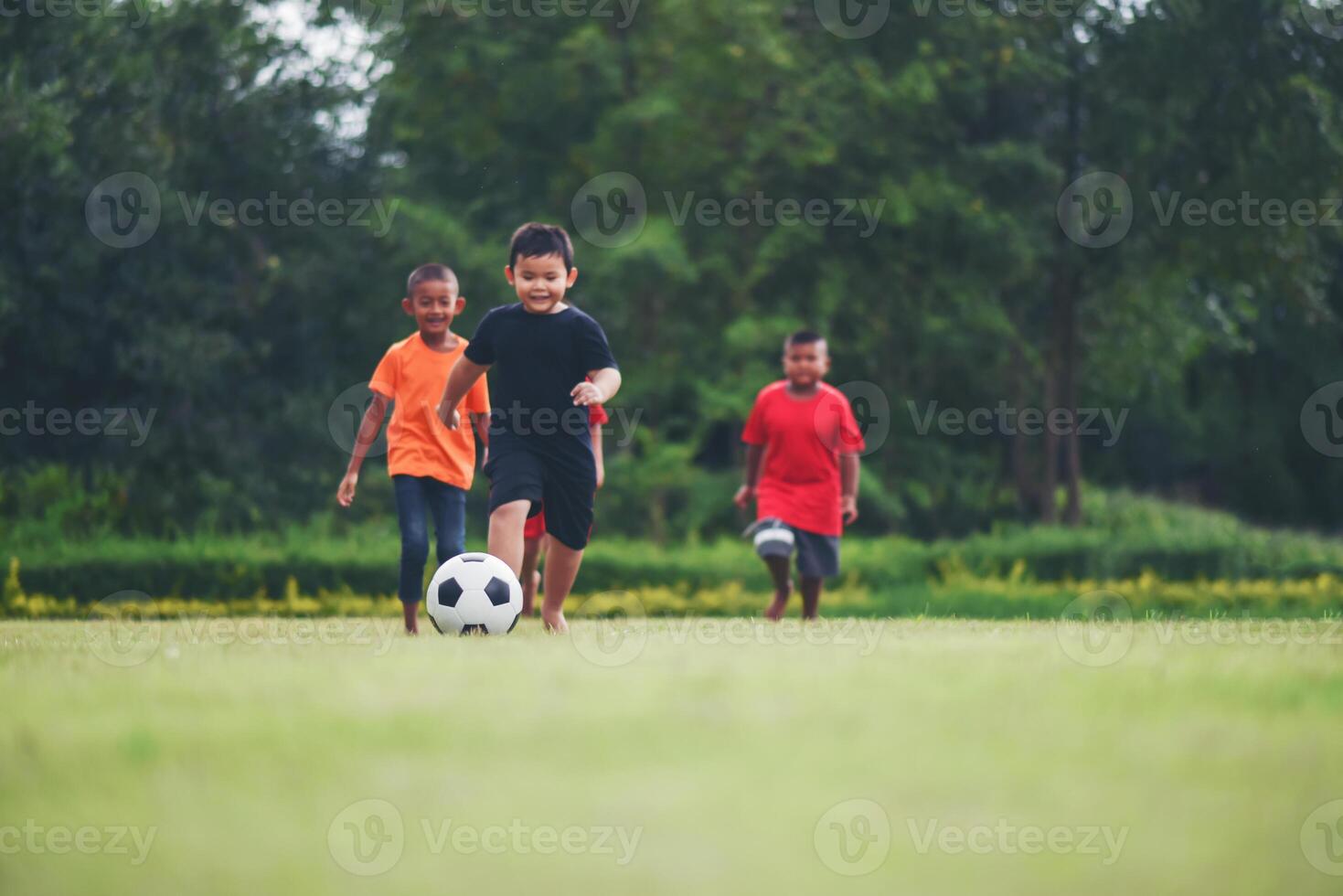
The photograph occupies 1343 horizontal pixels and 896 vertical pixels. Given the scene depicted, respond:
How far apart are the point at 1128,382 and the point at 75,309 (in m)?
15.2

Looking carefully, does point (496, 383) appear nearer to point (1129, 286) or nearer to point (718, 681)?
point (718, 681)

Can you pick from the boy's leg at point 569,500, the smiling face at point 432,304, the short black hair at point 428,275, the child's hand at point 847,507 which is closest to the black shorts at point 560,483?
the boy's leg at point 569,500

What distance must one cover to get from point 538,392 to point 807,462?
314 centimetres

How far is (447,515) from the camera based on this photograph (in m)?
8.12

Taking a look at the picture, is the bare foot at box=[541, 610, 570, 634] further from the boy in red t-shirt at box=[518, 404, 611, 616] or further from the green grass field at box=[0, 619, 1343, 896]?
the green grass field at box=[0, 619, 1343, 896]

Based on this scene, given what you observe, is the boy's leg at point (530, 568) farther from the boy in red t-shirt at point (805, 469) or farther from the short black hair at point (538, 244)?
the short black hair at point (538, 244)

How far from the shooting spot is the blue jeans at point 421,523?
314 inches

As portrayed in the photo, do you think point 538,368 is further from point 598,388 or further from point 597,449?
point 597,449

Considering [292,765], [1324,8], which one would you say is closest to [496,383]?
[292,765]

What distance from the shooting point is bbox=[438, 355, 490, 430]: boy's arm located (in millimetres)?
7438

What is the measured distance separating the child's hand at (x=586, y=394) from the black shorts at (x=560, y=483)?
2.10 ft

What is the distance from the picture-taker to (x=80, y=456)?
59.9ft

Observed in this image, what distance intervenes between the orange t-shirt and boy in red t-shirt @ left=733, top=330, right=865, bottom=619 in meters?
2.36

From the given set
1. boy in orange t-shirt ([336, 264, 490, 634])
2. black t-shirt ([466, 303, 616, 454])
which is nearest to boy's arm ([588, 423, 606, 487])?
black t-shirt ([466, 303, 616, 454])
